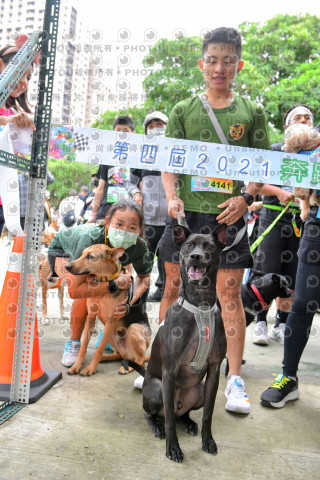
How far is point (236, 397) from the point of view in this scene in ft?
7.60

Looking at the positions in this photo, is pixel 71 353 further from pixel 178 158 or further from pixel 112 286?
pixel 178 158

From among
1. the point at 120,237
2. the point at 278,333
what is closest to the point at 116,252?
the point at 120,237

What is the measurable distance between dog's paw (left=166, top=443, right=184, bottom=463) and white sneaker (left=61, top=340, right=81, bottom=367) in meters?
1.28

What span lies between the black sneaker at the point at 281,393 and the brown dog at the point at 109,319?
965 mm

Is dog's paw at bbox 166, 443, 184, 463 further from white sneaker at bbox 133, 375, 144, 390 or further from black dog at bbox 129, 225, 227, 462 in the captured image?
white sneaker at bbox 133, 375, 144, 390

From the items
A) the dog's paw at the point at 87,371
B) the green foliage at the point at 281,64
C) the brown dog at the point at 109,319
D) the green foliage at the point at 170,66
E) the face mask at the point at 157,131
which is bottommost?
the dog's paw at the point at 87,371

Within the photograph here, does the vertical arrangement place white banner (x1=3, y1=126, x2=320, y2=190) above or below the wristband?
above

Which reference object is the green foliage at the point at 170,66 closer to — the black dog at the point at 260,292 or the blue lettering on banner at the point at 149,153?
the black dog at the point at 260,292

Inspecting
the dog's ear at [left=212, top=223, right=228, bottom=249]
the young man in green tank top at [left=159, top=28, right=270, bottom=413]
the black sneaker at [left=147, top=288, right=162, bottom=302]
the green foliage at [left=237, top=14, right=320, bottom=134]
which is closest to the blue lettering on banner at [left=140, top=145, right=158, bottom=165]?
the young man in green tank top at [left=159, top=28, right=270, bottom=413]

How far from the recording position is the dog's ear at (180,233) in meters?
2.00

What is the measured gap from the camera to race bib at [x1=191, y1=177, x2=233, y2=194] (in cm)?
236

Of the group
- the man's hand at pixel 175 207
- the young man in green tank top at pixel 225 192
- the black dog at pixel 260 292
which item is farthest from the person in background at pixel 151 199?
the man's hand at pixel 175 207

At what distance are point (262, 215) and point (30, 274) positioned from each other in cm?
247

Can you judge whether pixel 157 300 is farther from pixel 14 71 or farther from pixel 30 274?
pixel 14 71
